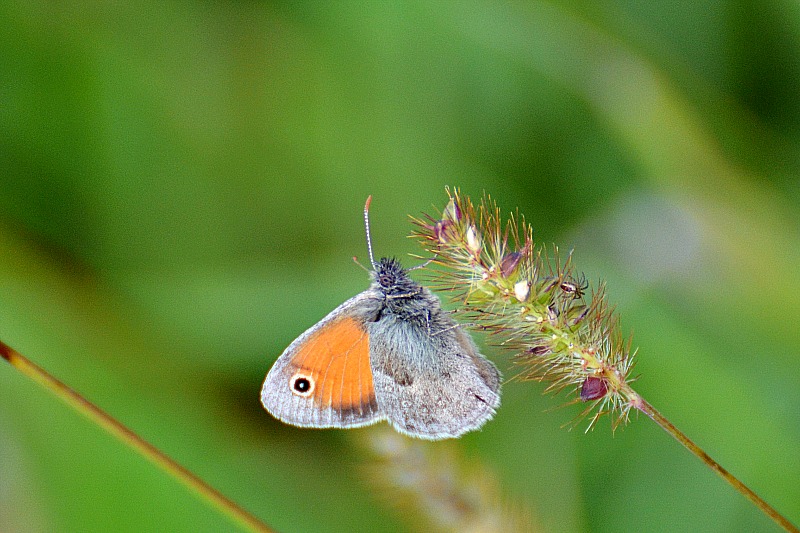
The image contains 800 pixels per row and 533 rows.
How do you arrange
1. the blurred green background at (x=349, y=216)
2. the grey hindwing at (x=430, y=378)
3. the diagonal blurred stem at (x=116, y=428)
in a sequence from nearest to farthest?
the diagonal blurred stem at (x=116, y=428) → the grey hindwing at (x=430, y=378) → the blurred green background at (x=349, y=216)

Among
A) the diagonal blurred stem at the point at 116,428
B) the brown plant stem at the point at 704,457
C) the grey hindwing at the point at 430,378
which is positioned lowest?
the brown plant stem at the point at 704,457

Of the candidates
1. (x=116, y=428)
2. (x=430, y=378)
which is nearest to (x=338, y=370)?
(x=430, y=378)

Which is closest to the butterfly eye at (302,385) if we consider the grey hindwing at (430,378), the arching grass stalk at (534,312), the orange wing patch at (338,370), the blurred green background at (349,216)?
the orange wing patch at (338,370)

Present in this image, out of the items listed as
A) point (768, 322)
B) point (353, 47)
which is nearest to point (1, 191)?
point (353, 47)

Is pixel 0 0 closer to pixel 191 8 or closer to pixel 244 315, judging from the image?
pixel 191 8

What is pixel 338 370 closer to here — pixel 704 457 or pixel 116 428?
pixel 116 428

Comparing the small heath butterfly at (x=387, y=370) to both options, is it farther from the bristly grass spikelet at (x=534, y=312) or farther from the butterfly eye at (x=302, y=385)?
the bristly grass spikelet at (x=534, y=312)

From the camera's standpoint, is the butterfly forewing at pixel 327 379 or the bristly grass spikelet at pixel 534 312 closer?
the bristly grass spikelet at pixel 534 312

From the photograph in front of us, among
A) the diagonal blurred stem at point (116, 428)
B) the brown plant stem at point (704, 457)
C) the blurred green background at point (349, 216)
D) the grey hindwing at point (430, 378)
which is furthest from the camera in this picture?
the blurred green background at point (349, 216)
